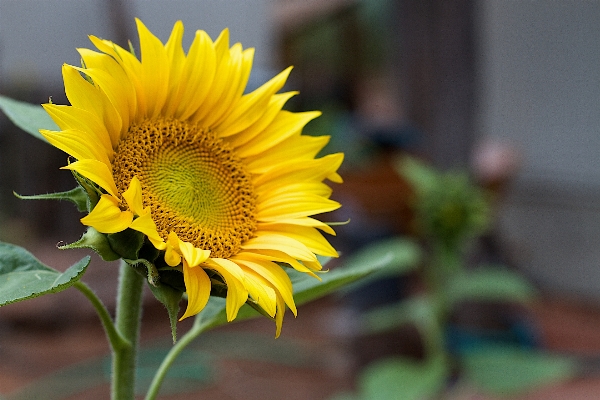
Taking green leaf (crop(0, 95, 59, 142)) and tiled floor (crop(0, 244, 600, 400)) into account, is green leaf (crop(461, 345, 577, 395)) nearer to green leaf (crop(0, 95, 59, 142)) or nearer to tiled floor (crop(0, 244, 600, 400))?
tiled floor (crop(0, 244, 600, 400))

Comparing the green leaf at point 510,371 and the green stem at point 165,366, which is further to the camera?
the green leaf at point 510,371

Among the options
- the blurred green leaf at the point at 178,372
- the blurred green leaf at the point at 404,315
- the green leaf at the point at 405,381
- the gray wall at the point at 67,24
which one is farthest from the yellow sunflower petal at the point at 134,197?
the gray wall at the point at 67,24

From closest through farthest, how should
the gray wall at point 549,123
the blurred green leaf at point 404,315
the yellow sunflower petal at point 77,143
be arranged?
the yellow sunflower petal at point 77,143, the blurred green leaf at point 404,315, the gray wall at point 549,123

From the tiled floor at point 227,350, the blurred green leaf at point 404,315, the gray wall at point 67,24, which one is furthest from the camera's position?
the gray wall at point 67,24

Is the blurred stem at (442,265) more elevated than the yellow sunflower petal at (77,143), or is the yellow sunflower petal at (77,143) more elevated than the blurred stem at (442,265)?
the yellow sunflower petal at (77,143)

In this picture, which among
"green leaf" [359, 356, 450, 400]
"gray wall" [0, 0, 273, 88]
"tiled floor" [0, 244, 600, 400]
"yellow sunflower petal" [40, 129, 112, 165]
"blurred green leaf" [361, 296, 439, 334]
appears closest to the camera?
"yellow sunflower petal" [40, 129, 112, 165]

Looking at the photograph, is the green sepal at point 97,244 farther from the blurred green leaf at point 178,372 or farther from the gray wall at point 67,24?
the gray wall at point 67,24

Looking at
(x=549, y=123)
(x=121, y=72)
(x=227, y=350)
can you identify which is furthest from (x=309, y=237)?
(x=549, y=123)

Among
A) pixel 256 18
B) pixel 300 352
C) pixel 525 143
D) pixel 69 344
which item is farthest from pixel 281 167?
pixel 525 143

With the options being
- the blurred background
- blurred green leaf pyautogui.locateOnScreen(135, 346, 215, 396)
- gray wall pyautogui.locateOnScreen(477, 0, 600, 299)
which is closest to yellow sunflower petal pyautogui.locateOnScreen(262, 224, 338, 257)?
the blurred background
